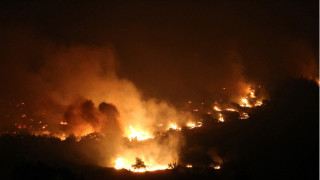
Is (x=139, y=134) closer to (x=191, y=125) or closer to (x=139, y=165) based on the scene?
(x=191, y=125)

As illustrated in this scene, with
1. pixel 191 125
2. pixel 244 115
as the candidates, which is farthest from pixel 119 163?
pixel 244 115

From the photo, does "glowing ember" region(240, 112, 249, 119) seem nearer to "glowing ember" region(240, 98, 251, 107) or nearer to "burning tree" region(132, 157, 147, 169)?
"glowing ember" region(240, 98, 251, 107)

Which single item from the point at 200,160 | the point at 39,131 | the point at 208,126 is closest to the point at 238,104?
the point at 208,126

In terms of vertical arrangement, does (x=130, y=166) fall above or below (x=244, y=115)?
below

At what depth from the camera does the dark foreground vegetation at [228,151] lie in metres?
30.5

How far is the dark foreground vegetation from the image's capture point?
30500mm

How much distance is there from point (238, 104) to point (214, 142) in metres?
20.5

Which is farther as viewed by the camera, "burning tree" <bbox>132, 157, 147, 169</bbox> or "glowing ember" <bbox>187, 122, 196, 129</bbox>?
"glowing ember" <bbox>187, 122, 196, 129</bbox>

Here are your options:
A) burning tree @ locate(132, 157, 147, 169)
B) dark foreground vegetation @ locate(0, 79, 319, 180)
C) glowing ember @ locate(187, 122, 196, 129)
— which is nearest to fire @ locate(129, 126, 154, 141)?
dark foreground vegetation @ locate(0, 79, 319, 180)

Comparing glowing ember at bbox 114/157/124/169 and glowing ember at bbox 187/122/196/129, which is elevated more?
glowing ember at bbox 187/122/196/129

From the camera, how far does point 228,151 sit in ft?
139

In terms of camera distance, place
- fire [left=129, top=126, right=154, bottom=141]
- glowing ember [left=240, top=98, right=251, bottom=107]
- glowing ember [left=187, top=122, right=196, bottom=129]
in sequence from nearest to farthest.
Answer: fire [left=129, top=126, right=154, bottom=141], glowing ember [left=187, top=122, right=196, bottom=129], glowing ember [left=240, top=98, right=251, bottom=107]

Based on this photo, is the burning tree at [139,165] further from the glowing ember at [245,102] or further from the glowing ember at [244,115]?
the glowing ember at [245,102]

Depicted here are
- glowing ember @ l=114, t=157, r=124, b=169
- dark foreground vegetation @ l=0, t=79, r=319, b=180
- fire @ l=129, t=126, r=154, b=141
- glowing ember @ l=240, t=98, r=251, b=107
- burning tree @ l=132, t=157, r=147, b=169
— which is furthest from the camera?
glowing ember @ l=240, t=98, r=251, b=107
